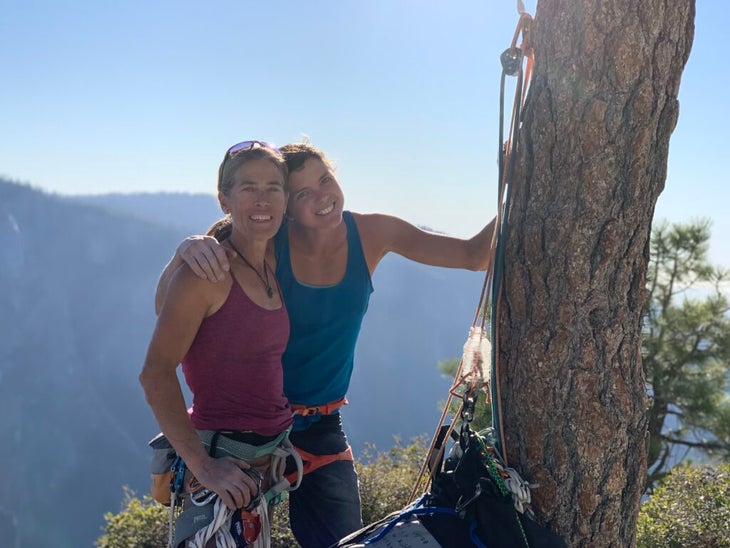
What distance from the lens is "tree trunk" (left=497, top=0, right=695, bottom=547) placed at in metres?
1.67

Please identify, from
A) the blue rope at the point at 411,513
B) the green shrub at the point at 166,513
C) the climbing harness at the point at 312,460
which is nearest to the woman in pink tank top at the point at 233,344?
the climbing harness at the point at 312,460

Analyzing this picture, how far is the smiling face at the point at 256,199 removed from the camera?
2.06m

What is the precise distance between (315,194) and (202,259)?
63 cm

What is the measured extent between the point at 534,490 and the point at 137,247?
85846mm

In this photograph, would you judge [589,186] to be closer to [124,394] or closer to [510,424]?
[510,424]

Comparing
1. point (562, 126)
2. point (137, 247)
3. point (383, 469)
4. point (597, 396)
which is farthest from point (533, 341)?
point (137, 247)

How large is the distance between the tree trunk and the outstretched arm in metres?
0.91

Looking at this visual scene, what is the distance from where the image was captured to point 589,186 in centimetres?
169

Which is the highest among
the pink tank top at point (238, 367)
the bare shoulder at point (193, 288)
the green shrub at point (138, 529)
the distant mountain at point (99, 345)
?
the bare shoulder at point (193, 288)

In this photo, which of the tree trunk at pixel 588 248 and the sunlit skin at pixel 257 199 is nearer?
the tree trunk at pixel 588 248

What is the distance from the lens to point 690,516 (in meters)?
3.88

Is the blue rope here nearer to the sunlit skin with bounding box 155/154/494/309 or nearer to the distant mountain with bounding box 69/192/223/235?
the sunlit skin with bounding box 155/154/494/309

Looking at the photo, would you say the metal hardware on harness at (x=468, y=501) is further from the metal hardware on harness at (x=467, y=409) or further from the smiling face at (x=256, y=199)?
the smiling face at (x=256, y=199)

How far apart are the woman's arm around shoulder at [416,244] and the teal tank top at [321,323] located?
0.21 ft
